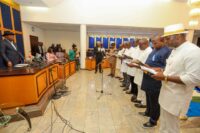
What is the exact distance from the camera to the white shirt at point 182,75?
118 centimetres

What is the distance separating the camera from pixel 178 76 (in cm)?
126

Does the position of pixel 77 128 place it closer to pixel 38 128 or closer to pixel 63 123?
pixel 63 123

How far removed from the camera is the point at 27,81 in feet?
7.88

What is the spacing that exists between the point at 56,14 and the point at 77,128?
5999 millimetres

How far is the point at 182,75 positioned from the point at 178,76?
0.04 m

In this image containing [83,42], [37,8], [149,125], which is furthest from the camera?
[83,42]

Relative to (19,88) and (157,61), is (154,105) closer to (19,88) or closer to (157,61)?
(157,61)

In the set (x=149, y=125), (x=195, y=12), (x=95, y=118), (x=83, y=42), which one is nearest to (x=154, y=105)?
(x=149, y=125)

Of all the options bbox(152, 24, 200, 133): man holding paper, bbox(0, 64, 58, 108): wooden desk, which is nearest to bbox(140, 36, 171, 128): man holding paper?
bbox(152, 24, 200, 133): man holding paper

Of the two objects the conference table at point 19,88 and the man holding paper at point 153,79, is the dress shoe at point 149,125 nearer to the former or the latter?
the man holding paper at point 153,79

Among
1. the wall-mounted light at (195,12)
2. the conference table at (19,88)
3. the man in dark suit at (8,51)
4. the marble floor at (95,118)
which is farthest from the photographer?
the wall-mounted light at (195,12)

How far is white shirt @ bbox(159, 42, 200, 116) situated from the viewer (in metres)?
1.18

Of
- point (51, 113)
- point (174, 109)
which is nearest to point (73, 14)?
point (51, 113)

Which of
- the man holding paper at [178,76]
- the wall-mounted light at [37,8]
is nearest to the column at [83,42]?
the wall-mounted light at [37,8]
